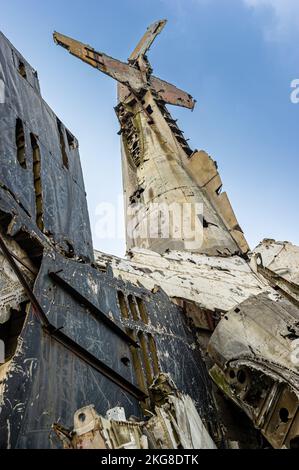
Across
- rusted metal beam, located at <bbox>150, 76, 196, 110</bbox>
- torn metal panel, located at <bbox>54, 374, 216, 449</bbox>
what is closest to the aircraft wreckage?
torn metal panel, located at <bbox>54, 374, 216, 449</bbox>

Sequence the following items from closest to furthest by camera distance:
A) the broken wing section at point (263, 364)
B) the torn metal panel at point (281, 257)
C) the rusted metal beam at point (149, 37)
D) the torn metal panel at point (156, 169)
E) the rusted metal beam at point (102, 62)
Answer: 1. the broken wing section at point (263, 364)
2. the torn metal panel at point (281, 257)
3. the torn metal panel at point (156, 169)
4. the rusted metal beam at point (102, 62)
5. the rusted metal beam at point (149, 37)

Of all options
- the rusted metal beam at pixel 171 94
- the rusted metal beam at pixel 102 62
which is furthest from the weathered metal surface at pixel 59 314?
the rusted metal beam at pixel 171 94

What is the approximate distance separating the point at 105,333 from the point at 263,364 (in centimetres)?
163

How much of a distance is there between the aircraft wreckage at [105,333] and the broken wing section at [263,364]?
0.01 metres

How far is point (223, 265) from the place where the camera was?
915 cm

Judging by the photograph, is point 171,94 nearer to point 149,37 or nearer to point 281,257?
point 149,37

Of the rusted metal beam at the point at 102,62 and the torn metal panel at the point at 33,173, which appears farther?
the rusted metal beam at the point at 102,62

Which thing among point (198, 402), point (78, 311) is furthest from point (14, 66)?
point (198, 402)

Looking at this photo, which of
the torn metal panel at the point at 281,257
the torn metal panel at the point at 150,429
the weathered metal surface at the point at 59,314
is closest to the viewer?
the torn metal panel at the point at 150,429

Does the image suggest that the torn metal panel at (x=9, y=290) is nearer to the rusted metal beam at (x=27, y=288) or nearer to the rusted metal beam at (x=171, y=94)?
the rusted metal beam at (x=27, y=288)

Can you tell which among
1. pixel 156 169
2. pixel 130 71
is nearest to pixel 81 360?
pixel 156 169

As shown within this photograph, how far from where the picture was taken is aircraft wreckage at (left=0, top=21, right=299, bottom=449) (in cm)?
252

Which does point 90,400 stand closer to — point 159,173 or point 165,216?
point 165,216

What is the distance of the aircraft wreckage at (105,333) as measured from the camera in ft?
8.28
